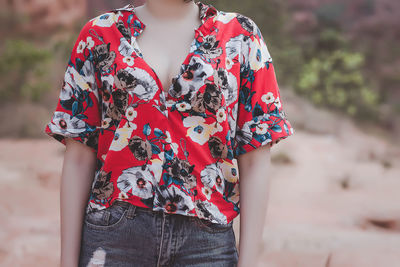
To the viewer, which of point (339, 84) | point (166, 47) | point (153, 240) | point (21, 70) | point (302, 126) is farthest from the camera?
point (339, 84)

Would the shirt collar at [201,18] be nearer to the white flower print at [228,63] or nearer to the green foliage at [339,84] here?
the white flower print at [228,63]

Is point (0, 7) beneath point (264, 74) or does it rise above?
above

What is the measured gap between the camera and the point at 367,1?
9883 mm

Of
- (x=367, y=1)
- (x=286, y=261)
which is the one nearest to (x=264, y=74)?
(x=286, y=261)

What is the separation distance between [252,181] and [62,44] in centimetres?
798

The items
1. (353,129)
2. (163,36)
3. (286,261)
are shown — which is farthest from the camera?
(353,129)

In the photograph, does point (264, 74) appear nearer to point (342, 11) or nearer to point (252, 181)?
point (252, 181)

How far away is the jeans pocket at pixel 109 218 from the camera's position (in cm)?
122

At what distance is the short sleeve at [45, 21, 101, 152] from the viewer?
1313mm

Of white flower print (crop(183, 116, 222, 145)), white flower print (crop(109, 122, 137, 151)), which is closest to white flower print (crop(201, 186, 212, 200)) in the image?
white flower print (crop(183, 116, 222, 145))

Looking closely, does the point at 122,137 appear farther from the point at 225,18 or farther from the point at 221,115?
the point at 225,18

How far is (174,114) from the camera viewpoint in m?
1.22

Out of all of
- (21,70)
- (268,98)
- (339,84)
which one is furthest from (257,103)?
(339,84)

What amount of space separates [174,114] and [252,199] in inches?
11.7
